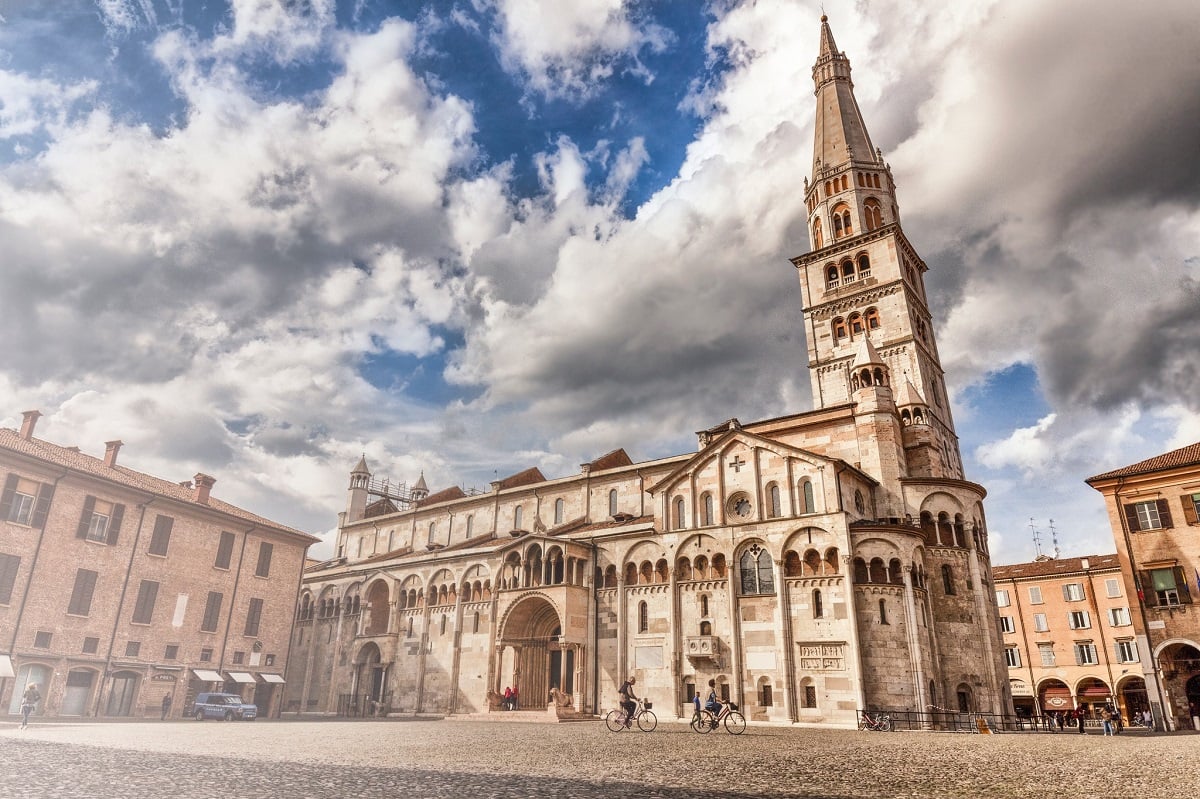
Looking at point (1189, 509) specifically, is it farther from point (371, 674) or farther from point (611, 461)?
point (371, 674)

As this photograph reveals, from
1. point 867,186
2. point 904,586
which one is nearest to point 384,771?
point 904,586

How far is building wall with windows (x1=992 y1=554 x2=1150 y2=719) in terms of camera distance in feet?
155

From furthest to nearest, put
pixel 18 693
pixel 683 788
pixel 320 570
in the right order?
pixel 320 570, pixel 18 693, pixel 683 788

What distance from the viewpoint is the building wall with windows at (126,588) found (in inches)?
1204

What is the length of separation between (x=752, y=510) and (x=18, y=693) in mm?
33114

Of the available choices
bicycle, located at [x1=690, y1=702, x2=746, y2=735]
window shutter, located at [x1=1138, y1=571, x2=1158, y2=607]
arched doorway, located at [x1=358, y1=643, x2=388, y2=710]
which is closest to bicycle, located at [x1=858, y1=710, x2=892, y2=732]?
bicycle, located at [x1=690, y1=702, x2=746, y2=735]

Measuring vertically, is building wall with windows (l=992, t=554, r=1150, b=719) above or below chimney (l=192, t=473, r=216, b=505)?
below

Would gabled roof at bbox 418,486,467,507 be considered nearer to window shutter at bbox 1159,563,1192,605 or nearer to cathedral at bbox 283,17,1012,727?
cathedral at bbox 283,17,1012,727

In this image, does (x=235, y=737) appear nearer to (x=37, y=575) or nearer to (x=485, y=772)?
(x=485, y=772)

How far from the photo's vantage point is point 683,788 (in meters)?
9.77

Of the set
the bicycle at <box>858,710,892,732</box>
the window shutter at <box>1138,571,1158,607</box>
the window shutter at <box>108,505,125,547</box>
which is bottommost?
the bicycle at <box>858,710,892,732</box>

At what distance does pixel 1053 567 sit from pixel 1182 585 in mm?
24140

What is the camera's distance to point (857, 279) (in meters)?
46.1

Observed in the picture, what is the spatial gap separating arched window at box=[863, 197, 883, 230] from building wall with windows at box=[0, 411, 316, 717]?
43.1 meters
